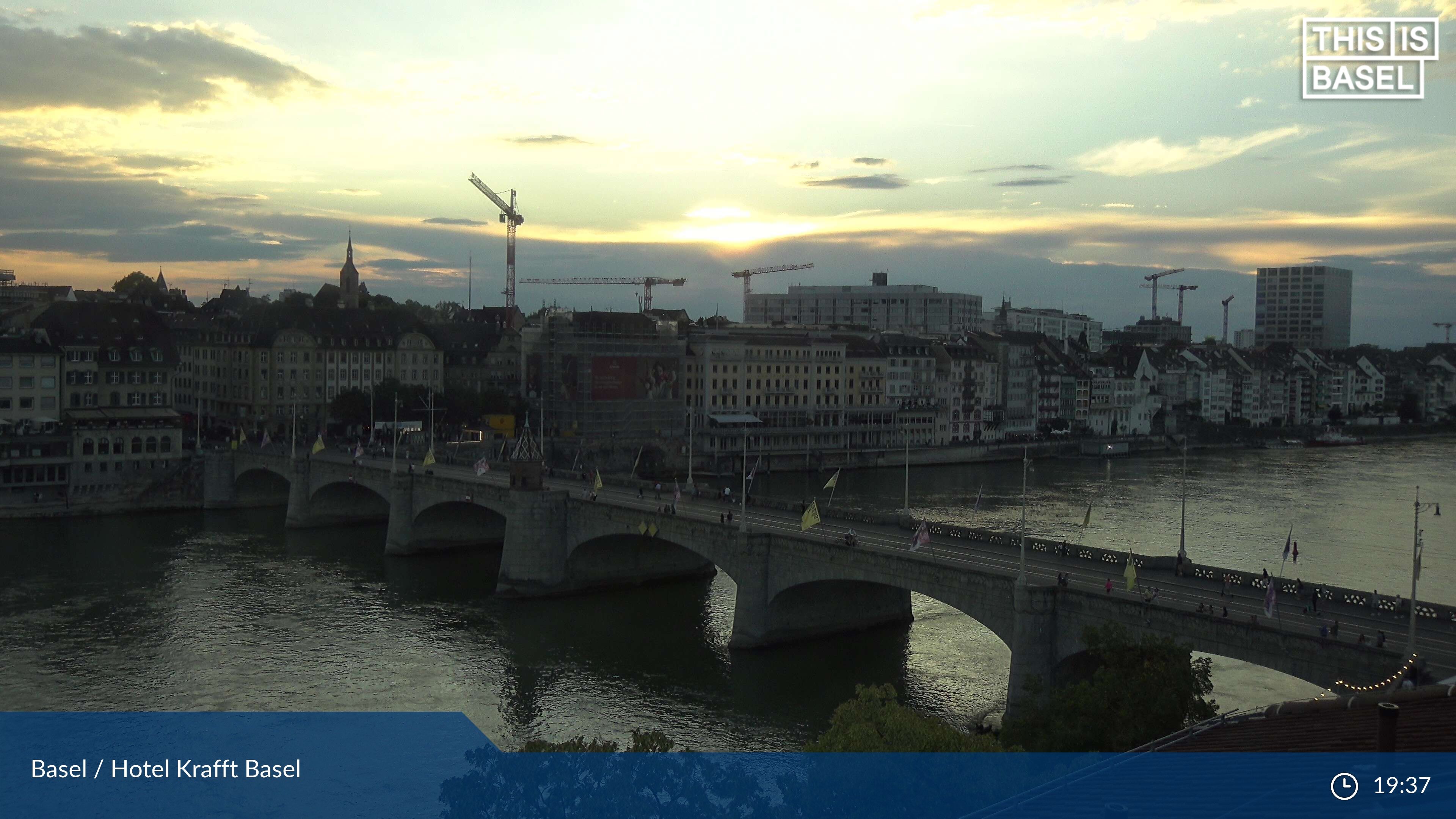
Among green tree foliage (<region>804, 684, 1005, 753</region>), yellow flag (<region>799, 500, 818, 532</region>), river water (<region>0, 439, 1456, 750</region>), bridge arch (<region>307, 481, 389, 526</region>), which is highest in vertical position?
yellow flag (<region>799, 500, 818, 532</region>)

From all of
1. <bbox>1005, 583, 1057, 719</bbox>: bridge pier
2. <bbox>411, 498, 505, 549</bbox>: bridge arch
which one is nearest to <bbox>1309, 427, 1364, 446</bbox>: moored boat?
<bbox>411, 498, 505, 549</bbox>: bridge arch

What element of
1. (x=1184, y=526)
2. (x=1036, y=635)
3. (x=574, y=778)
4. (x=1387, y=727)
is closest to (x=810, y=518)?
(x=1036, y=635)

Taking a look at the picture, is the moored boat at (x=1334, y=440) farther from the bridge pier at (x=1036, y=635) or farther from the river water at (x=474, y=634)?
the bridge pier at (x=1036, y=635)

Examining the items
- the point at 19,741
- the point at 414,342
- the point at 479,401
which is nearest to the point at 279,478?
the point at 479,401

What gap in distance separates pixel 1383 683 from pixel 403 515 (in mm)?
49514

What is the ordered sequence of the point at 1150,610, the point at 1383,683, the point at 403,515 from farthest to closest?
the point at 403,515, the point at 1150,610, the point at 1383,683

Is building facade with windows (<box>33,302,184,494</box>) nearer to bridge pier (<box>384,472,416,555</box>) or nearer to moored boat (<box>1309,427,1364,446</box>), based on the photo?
bridge pier (<box>384,472,416,555</box>)

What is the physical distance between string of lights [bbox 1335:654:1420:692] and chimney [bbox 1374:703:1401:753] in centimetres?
943

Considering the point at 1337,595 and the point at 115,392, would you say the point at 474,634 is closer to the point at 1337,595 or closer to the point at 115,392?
the point at 1337,595

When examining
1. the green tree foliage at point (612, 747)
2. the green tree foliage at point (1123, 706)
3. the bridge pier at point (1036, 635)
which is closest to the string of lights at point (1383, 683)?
the green tree foliage at point (1123, 706)

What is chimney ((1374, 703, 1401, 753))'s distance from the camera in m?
13.0

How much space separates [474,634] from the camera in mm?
47781

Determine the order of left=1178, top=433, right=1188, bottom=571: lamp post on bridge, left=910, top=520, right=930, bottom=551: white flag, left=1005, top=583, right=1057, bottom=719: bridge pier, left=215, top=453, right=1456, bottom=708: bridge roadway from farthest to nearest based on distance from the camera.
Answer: left=1178, top=433, right=1188, bottom=571: lamp post on bridge < left=910, top=520, right=930, bottom=551: white flag < left=1005, top=583, right=1057, bottom=719: bridge pier < left=215, top=453, right=1456, bottom=708: bridge roadway

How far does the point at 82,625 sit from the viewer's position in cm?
4759
